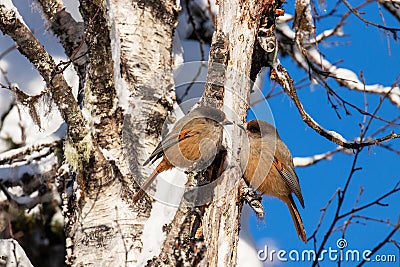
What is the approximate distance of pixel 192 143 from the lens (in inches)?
127

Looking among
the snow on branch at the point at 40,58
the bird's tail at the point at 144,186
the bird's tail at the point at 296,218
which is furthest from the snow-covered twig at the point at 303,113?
the snow on branch at the point at 40,58

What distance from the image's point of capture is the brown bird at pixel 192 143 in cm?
294

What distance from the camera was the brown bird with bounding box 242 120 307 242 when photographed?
3533 mm

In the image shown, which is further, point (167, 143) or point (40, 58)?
point (167, 143)

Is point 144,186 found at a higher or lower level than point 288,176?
lower

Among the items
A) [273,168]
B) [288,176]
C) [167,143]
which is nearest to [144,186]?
[167,143]

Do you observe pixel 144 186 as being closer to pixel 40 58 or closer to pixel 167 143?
pixel 167 143

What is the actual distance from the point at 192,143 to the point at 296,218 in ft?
3.55

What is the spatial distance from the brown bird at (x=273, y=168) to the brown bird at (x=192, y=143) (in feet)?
1.09

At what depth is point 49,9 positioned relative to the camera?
146 inches

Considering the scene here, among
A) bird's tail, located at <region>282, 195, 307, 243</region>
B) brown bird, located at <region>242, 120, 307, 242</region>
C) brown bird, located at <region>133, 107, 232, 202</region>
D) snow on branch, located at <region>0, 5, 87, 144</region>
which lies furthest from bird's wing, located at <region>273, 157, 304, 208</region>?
snow on branch, located at <region>0, 5, 87, 144</region>

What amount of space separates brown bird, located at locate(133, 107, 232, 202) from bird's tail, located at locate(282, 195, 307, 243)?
0.85 m

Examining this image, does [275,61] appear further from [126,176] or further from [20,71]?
[20,71]

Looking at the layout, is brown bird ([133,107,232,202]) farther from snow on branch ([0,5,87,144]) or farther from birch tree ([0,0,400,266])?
snow on branch ([0,5,87,144])
